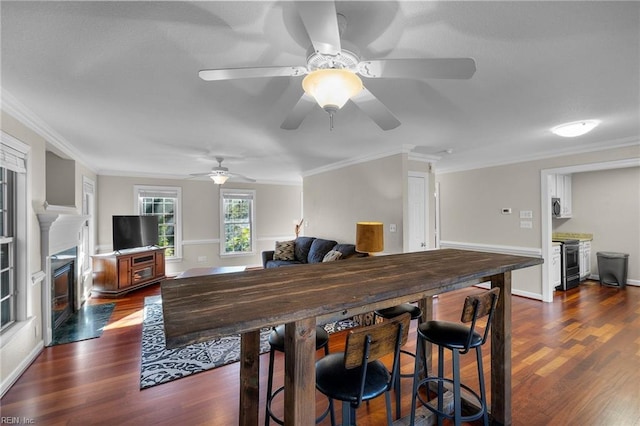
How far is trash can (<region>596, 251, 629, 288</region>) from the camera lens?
5.16 metres

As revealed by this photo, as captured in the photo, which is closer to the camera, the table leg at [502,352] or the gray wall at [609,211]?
the table leg at [502,352]

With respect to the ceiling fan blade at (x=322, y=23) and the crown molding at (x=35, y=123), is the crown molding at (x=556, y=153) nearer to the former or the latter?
the ceiling fan blade at (x=322, y=23)

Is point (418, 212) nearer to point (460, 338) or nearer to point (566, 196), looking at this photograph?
point (460, 338)

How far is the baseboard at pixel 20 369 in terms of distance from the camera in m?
2.28

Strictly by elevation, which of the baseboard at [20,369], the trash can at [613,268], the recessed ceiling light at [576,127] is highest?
the recessed ceiling light at [576,127]

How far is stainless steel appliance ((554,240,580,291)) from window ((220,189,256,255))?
20.7 ft

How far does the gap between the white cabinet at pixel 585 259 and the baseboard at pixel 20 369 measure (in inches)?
316

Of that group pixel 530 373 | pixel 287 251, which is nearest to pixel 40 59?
pixel 530 373

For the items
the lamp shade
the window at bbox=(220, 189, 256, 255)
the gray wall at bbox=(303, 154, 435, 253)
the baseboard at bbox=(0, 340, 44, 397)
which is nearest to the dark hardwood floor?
the baseboard at bbox=(0, 340, 44, 397)

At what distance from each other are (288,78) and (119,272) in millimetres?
4614

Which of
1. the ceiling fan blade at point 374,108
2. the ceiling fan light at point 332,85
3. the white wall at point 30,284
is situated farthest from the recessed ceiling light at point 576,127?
the white wall at point 30,284

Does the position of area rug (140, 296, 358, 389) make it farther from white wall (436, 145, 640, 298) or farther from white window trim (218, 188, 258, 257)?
white window trim (218, 188, 258, 257)

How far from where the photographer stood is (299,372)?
1057mm

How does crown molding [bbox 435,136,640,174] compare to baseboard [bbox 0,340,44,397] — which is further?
crown molding [bbox 435,136,640,174]
